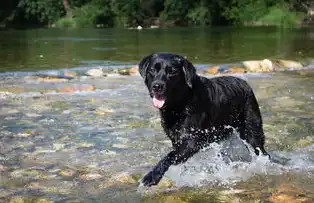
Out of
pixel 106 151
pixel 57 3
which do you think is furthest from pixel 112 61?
pixel 57 3

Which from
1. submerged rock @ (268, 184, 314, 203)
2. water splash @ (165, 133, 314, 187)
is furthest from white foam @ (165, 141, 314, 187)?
submerged rock @ (268, 184, 314, 203)

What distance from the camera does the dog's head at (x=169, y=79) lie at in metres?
5.33

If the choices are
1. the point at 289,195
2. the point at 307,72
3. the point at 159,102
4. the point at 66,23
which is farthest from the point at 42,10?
the point at 289,195

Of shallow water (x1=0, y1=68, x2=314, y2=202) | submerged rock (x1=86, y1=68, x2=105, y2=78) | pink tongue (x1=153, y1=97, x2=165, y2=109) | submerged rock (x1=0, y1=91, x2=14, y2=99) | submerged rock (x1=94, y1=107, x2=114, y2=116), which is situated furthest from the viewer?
submerged rock (x1=86, y1=68, x2=105, y2=78)

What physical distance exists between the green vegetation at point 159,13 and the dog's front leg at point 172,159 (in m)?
42.0

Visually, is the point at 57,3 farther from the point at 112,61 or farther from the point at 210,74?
the point at 210,74

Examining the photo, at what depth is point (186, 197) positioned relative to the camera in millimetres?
5074

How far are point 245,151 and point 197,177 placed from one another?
1.21m

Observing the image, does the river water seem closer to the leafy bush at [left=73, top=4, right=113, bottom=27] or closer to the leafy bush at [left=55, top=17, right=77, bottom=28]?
the leafy bush at [left=73, top=4, right=113, bottom=27]

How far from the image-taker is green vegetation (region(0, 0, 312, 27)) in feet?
170

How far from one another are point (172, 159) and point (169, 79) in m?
0.81

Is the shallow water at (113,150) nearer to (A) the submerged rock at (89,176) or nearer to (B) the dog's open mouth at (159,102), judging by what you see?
(A) the submerged rock at (89,176)

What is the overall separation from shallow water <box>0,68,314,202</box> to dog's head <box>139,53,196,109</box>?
79cm

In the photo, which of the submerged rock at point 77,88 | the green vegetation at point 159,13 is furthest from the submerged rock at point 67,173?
the green vegetation at point 159,13
